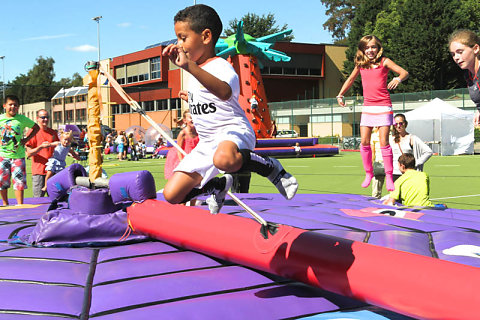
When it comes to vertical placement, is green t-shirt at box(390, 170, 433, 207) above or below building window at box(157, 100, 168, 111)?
below

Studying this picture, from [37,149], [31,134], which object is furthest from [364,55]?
[37,149]

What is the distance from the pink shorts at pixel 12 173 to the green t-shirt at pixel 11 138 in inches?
2.5

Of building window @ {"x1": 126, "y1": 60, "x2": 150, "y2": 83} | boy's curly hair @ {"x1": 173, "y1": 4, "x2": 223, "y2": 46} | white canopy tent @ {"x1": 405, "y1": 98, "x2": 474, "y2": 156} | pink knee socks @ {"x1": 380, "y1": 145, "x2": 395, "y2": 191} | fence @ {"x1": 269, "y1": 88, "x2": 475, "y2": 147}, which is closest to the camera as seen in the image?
boy's curly hair @ {"x1": 173, "y1": 4, "x2": 223, "y2": 46}

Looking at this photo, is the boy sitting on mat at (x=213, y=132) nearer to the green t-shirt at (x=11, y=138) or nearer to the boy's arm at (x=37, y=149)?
the green t-shirt at (x=11, y=138)

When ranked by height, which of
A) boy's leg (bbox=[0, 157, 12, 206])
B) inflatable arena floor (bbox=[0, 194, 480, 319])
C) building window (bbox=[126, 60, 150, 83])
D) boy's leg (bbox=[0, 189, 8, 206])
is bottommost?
inflatable arena floor (bbox=[0, 194, 480, 319])

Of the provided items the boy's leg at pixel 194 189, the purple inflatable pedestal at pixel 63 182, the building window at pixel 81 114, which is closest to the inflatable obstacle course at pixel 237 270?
the boy's leg at pixel 194 189

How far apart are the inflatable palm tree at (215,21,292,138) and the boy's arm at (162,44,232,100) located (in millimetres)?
17213

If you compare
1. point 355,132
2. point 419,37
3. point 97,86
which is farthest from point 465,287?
point 419,37

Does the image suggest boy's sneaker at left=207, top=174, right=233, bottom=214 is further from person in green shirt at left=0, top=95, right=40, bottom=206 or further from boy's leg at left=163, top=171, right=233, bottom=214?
person in green shirt at left=0, top=95, right=40, bottom=206

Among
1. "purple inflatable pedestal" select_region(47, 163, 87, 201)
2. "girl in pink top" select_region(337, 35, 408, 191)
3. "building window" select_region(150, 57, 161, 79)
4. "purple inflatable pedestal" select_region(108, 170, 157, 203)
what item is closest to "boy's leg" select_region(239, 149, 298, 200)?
"purple inflatable pedestal" select_region(108, 170, 157, 203)

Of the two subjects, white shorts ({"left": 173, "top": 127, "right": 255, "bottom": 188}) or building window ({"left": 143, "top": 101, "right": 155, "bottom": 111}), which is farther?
building window ({"left": 143, "top": 101, "right": 155, "bottom": 111})

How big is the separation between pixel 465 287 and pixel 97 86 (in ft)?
11.5

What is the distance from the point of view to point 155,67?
140 ft

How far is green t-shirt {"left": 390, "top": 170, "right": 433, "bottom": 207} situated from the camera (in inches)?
219
